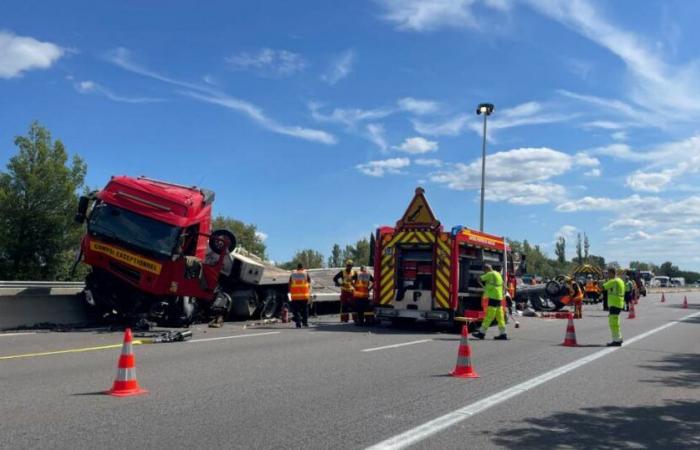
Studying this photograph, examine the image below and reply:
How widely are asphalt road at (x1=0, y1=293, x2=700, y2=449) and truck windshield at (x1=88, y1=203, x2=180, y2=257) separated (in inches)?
91.2

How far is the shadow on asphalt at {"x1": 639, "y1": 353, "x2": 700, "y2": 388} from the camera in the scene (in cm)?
888

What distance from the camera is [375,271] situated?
16.4m

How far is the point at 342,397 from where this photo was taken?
7000mm

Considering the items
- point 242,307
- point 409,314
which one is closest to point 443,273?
point 409,314

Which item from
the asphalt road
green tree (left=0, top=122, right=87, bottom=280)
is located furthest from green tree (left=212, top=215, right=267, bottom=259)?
the asphalt road

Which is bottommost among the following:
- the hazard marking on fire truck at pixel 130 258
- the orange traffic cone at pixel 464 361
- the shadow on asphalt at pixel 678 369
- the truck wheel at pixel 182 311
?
the shadow on asphalt at pixel 678 369

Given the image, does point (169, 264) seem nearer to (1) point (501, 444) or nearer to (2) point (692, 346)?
(1) point (501, 444)

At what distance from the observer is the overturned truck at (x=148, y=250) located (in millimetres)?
13969

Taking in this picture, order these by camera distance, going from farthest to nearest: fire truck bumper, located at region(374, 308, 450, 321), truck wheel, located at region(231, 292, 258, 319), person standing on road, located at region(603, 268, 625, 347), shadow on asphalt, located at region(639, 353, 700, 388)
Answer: truck wheel, located at region(231, 292, 258, 319), fire truck bumper, located at region(374, 308, 450, 321), person standing on road, located at region(603, 268, 625, 347), shadow on asphalt, located at region(639, 353, 700, 388)

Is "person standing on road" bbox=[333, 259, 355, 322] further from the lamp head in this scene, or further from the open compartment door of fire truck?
the lamp head

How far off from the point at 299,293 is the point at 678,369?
8.97 m

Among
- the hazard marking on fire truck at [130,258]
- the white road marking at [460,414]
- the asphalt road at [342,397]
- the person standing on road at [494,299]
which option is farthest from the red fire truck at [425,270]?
the hazard marking on fire truck at [130,258]

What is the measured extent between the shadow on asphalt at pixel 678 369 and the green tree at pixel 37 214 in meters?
31.3

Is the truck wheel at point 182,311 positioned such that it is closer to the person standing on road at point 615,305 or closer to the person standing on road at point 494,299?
the person standing on road at point 494,299
